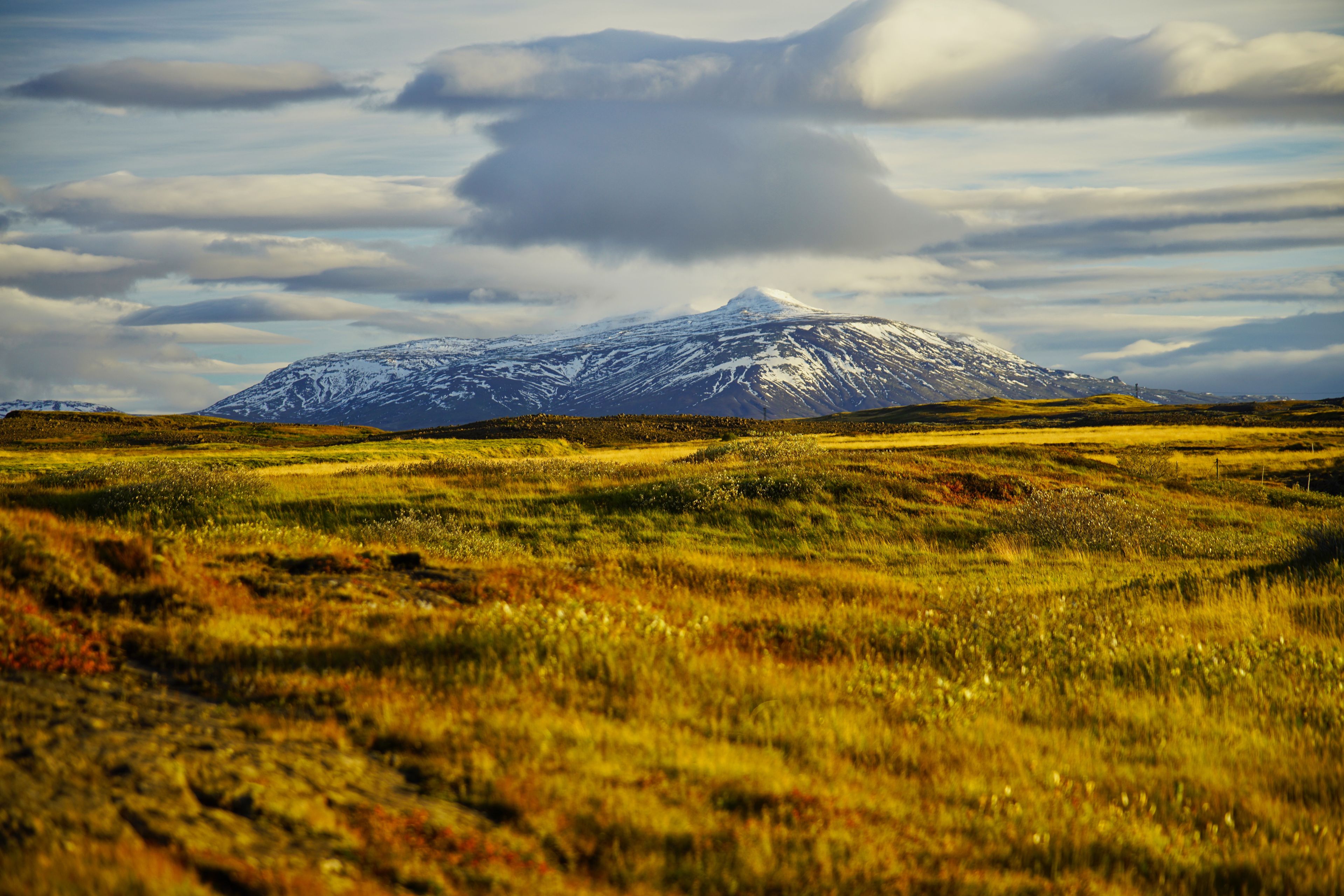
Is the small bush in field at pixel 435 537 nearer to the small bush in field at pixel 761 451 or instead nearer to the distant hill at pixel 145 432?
the small bush in field at pixel 761 451

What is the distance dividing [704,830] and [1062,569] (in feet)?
53.6

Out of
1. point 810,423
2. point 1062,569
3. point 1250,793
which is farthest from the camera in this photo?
point 810,423

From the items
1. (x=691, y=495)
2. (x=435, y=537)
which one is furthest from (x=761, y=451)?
(x=435, y=537)

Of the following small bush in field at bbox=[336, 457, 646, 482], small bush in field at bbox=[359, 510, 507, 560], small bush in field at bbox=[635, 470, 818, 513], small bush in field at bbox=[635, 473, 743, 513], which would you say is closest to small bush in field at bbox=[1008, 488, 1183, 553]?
small bush in field at bbox=[635, 470, 818, 513]

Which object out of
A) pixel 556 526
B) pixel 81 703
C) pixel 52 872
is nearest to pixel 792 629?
pixel 81 703

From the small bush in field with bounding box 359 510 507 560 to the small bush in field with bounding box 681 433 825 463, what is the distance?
1655cm

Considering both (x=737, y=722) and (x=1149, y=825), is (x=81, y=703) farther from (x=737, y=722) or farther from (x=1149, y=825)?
(x=1149, y=825)

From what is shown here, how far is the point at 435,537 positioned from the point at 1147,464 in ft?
116

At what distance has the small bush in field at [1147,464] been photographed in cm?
3766

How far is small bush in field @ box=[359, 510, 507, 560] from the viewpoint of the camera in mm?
17469

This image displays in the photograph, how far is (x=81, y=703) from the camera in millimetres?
5723

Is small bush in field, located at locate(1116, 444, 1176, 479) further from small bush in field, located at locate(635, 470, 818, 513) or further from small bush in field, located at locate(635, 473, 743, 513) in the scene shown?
small bush in field, located at locate(635, 473, 743, 513)

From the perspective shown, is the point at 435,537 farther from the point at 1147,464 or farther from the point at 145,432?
the point at 145,432

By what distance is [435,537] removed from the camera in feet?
62.1
